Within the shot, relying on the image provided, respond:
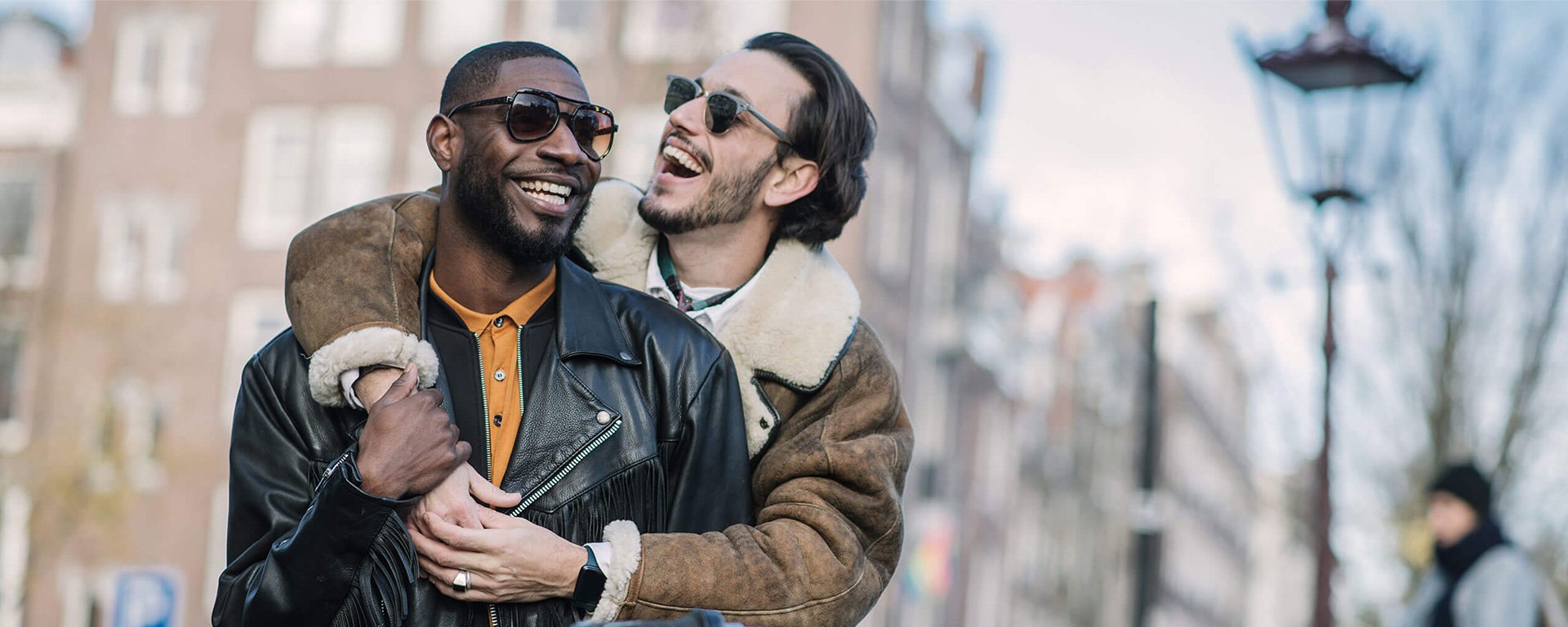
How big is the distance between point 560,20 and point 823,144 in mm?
26007

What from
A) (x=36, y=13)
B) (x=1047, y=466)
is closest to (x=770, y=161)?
(x=36, y=13)

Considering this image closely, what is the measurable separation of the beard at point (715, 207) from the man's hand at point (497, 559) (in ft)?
3.37

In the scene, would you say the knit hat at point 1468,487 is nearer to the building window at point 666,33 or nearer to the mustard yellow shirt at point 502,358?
the mustard yellow shirt at point 502,358

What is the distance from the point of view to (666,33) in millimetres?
22312

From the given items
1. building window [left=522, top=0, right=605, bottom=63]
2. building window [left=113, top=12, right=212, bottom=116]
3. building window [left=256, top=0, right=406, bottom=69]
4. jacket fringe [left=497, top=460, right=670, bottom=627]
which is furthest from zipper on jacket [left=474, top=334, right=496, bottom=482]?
building window [left=113, top=12, right=212, bottom=116]

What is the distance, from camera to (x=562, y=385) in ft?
11.2

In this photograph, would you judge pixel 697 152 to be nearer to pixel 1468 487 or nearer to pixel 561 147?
pixel 561 147

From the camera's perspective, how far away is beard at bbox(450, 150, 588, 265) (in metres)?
3.38

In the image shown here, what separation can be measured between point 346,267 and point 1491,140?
15957 millimetres

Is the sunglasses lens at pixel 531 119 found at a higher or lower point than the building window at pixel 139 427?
higher

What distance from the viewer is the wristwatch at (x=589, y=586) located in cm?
320

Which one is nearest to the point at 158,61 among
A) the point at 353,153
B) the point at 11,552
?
the point at 353,153

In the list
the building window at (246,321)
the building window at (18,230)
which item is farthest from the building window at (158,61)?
the building window at (246,321)

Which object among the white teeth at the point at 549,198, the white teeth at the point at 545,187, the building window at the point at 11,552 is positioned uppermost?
the white teeth at the point at 545,187
